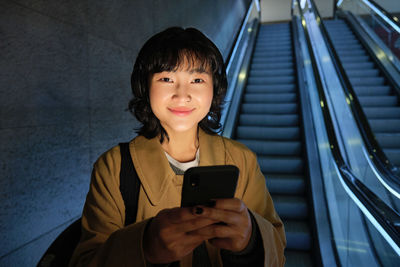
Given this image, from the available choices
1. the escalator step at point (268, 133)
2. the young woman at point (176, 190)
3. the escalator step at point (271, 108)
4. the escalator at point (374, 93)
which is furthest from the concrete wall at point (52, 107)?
the escalator at point (374, 93)

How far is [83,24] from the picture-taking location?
86.4 inches

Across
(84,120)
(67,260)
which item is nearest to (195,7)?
(84,120)

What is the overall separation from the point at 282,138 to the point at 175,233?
4.12 metres

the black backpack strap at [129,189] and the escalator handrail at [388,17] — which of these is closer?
the black backpack strap at [129,189]

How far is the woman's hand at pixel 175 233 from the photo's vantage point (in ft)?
2.20

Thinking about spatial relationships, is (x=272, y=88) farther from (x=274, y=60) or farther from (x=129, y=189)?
(x=129, y=189)

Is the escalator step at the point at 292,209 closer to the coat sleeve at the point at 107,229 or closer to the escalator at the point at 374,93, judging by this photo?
the escalator at the point at 374,93

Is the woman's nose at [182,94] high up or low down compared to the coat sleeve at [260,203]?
up

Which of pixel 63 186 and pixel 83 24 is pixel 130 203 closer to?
pixel 63 186

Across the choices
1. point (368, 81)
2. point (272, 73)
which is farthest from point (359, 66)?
point (272, 73)

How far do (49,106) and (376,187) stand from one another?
9.44ft

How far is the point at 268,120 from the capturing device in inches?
194

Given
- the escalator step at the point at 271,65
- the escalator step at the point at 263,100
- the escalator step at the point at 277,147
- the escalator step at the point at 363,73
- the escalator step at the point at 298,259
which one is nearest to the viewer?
the escalator step at the point at 298,259

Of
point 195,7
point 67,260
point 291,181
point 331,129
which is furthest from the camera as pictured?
point 195,7
